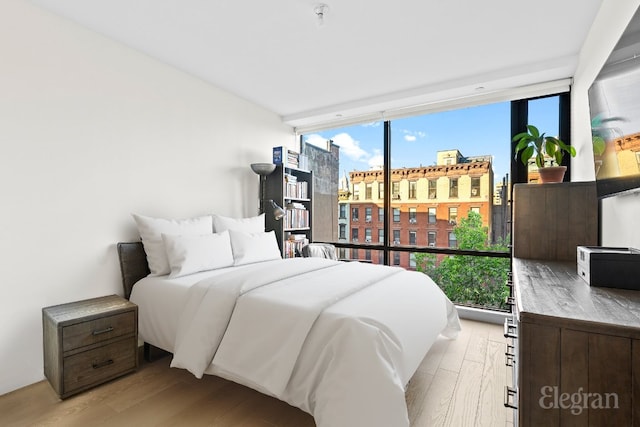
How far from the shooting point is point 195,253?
2598 millimetres

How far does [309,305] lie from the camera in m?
1.71

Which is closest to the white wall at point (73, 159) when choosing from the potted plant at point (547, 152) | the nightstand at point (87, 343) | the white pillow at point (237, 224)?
the nightstand at point (87, 343)

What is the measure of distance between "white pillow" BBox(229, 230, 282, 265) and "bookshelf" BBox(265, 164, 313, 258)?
62 cm

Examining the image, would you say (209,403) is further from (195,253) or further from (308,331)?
(195,253)

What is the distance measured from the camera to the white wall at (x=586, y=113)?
4.98ft

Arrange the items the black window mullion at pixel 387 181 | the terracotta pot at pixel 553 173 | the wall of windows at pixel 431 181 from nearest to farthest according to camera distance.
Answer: the terracotta pot at pixel 553 173 → the wall of windows at pixel 431 181 → the black window mullion at pixel 387 181

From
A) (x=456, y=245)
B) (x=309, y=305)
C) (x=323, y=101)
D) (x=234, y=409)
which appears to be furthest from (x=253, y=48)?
(x=456, y=245)

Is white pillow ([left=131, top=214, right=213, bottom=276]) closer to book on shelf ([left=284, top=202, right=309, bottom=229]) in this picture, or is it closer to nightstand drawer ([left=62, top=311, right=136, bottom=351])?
nightstand drawer ([left=62, top=311, right=136, bottom=351])

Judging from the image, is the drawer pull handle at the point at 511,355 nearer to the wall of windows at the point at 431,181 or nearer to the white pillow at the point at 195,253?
the wall of windows at the point at 431,181

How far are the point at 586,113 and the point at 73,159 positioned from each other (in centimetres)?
384

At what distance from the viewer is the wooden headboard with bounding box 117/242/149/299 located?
257 cm

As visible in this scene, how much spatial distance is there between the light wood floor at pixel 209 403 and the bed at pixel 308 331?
0.72ft

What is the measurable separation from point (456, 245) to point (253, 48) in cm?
293

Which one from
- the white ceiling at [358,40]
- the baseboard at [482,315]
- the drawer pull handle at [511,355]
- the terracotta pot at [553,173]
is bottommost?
the baseboard at [482,315]
